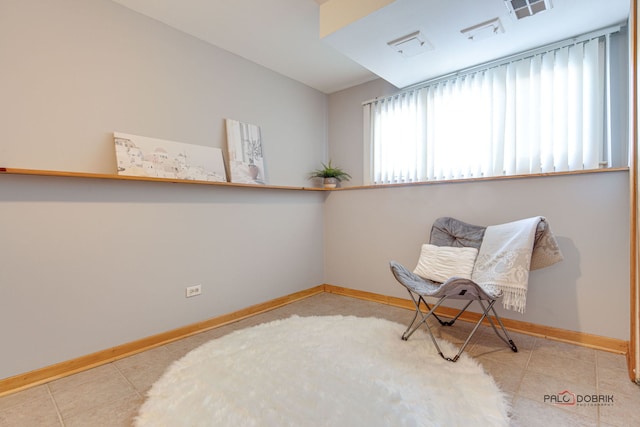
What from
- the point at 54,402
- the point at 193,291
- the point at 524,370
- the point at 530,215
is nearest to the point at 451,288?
the point at 524,370

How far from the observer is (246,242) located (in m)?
2.97

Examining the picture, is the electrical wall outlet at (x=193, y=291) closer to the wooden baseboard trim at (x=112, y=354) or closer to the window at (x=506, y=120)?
the wooden baseboard trim at (x=112, y=354)

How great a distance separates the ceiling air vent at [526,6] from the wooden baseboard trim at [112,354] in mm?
3132

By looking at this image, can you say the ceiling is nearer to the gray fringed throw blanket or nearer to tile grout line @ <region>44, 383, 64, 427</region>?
the gray fringed throw blanket

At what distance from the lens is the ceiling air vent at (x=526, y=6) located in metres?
1.95

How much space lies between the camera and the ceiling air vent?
1.95 m

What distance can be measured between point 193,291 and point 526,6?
323 cm

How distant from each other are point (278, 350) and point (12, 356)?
155 centimetres

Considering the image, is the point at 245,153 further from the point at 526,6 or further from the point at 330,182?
the point at 526,6

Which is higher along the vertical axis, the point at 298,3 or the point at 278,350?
the point at 298,3

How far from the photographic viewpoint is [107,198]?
211 centimetres

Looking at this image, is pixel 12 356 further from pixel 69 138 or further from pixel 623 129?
pixel 623 129

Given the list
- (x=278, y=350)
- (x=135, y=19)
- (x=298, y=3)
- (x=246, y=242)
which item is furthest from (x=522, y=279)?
(x=135, y=19)

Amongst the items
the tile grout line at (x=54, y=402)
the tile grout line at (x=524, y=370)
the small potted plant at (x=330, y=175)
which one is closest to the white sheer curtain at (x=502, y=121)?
the small potted plant at (x=330, y=175)
